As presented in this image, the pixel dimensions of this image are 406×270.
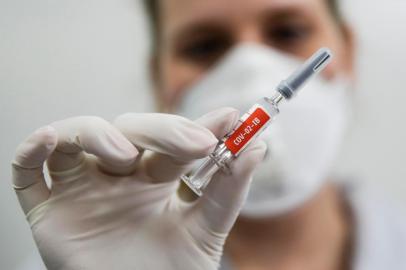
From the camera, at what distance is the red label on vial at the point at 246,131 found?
427mm

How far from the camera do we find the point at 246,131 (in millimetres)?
430

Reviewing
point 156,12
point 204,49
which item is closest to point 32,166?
point 204,49

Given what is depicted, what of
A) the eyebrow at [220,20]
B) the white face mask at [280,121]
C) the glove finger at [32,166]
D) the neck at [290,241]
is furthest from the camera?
the neck at [290,241]

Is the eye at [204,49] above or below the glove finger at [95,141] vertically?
above

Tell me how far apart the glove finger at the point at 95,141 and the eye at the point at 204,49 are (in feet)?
1.39

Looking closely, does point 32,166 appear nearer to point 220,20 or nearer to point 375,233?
point 220,20

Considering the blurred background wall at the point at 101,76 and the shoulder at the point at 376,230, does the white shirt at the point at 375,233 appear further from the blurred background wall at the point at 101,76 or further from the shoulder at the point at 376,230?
the blurred background wall at the point at 101,76

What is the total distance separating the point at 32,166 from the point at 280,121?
0.39m

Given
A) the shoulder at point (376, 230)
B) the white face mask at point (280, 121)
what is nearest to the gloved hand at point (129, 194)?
the white face mask at point (280, 121)

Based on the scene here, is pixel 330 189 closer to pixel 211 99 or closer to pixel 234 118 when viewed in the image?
pixel 211 99

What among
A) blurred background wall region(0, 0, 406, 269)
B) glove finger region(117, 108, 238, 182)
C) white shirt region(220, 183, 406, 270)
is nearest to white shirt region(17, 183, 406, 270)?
→ white shirt region(220, 183, 406, 270)

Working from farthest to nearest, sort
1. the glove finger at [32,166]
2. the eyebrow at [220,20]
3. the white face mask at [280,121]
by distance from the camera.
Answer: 1. the eyebrow at [220,20]
2. the white face mask at [280,121]
3. the glove finger at [32,166]

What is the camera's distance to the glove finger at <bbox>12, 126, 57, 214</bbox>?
40cm

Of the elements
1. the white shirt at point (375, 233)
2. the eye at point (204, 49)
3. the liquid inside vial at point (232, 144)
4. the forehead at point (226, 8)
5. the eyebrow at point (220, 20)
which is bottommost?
the white shirt at point (375, 233)
